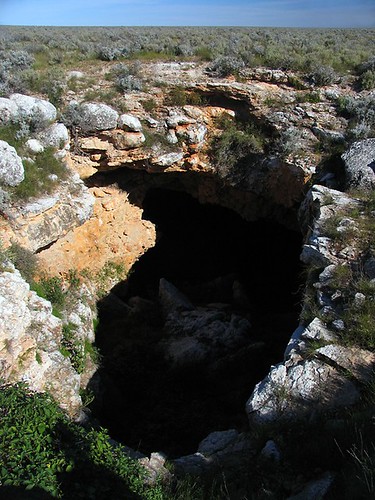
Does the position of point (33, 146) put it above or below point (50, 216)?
above

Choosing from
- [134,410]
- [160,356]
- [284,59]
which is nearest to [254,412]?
[134,410]

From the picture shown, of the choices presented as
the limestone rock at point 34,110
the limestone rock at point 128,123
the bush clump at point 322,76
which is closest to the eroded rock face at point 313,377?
the limestone rock at point 128,123

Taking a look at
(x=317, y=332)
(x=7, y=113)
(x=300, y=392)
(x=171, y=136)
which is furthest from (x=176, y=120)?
(x=300, y=392)

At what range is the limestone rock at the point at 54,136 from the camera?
910 centimetres

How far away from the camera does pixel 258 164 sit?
10492mm

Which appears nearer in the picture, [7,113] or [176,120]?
[7,113]

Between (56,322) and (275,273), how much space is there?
733 centimetres

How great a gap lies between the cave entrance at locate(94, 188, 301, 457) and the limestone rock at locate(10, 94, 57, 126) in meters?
4.31

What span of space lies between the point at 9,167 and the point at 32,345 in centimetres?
356

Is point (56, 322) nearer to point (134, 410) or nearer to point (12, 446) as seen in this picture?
point (134, 410)

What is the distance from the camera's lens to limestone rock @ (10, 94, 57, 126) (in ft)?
29.6

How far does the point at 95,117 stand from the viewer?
9.57 m

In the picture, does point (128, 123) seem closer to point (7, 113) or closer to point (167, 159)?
point (167, 159)

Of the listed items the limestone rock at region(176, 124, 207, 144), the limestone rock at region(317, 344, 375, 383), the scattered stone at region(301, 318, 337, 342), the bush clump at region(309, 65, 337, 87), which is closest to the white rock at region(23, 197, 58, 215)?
the limestone rock at region(176, 124, 207, 144)
